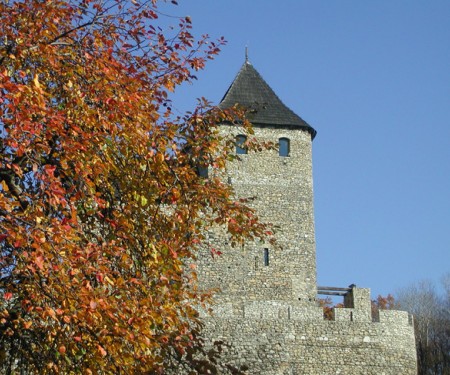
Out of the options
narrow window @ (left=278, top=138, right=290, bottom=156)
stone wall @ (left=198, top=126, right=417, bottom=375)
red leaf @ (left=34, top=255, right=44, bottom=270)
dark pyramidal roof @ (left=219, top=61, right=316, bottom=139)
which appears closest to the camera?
red leaf @ (left=34, top=255, right=44, bottom=270)

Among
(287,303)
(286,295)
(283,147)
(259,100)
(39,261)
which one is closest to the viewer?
(39,261)

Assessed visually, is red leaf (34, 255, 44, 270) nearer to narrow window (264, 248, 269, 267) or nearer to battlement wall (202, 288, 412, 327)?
battlement wall (202, 288, 412, 327)

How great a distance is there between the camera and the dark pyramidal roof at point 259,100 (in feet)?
91.0

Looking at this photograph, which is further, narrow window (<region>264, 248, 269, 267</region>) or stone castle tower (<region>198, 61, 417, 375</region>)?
narrow window (<region>264, 248, 269, 267</region>)

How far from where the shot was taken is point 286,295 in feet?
82.7

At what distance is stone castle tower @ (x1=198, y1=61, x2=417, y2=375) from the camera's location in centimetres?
2330

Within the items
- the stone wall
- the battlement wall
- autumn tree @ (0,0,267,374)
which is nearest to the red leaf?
autumn tree @ (0,0,267,374)

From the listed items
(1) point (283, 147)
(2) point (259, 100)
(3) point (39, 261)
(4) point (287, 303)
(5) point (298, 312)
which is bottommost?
(3) point (39, 261)

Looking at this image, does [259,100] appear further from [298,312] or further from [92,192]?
[92,192]

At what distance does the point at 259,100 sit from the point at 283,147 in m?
2.29

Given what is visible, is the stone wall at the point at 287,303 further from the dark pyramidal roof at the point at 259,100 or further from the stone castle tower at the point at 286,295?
the dark pyramidal roof at the point at 259,100

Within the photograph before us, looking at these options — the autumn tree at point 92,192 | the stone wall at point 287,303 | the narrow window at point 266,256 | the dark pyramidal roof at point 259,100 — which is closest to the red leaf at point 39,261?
the autumn tree at point 92,192

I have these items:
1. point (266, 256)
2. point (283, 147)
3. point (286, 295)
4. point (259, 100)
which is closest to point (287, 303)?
point (286, 295)

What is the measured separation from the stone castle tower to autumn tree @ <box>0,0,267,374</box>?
11968 millimetres
